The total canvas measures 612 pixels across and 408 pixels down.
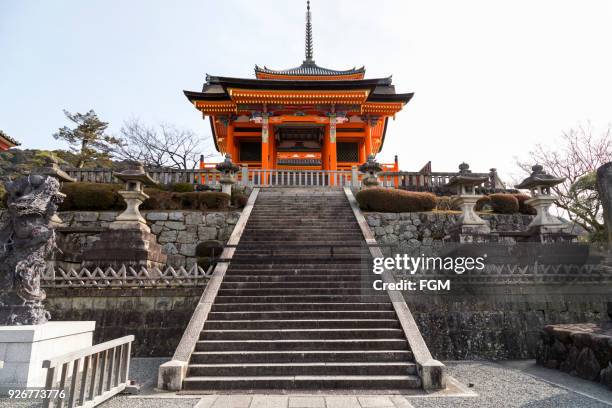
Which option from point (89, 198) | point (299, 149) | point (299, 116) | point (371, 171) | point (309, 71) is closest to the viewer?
point (89, 198)

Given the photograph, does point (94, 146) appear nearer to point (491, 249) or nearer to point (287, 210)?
point (287, 210)

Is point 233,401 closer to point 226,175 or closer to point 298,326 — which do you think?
point 298,326

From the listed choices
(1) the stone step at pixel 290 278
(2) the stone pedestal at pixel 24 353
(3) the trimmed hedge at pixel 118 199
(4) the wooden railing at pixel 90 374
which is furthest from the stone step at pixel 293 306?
(3) the trimmed hedge at pixel 118 199

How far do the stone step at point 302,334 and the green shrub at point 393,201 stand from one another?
7179 mm

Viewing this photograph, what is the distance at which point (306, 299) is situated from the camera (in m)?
7.76

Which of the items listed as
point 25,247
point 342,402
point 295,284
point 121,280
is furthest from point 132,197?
point 342,402

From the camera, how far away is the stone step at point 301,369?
223 inches

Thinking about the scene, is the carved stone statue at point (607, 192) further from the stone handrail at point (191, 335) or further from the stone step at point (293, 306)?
the stone handrail at point (191, 335)

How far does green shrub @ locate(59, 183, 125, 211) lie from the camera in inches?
504

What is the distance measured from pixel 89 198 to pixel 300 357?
10.9m

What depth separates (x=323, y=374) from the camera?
5.68 m

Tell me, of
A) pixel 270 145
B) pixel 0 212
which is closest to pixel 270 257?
pixel 0 212

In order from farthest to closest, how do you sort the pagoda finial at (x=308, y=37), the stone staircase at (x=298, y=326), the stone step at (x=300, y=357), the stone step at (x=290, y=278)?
the pagoda finial at (x=308, y=37) < the stone step at (x=290, y=278) < the stone step at (x=300, y=357) < the stone staircase at (x=298, y=326)

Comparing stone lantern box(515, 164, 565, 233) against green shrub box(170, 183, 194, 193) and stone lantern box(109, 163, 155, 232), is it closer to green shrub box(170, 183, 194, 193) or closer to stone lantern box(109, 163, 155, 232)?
stone lantern box(109, 163, 155, 232)
